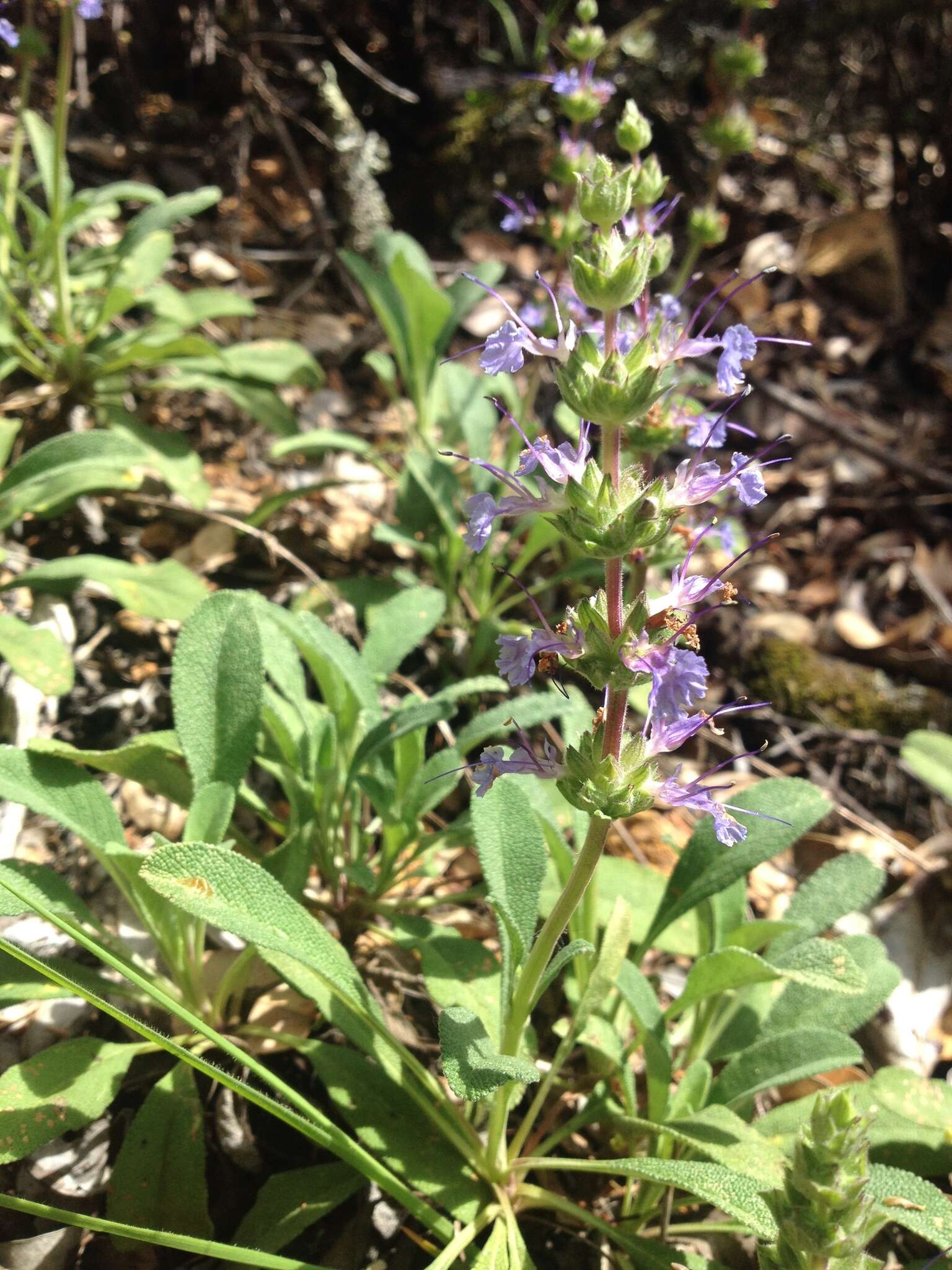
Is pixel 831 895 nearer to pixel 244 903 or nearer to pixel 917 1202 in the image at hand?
pixel 917 1202

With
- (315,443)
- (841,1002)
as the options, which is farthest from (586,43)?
(841,1002)

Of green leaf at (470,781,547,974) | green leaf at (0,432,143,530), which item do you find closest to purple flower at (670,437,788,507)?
green leaf at (470,781,547,974)

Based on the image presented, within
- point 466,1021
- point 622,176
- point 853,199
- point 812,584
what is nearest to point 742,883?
point 466,1021

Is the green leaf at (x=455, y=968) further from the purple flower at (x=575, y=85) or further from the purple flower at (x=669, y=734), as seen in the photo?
the purple flower at (x=575, y=85)

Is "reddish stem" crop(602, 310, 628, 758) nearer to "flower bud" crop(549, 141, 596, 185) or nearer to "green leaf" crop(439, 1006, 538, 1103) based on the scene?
"green leaf" crop(439, 1006, 538, 1103)

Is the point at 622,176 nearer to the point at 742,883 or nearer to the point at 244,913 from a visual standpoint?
the point at 244,913
